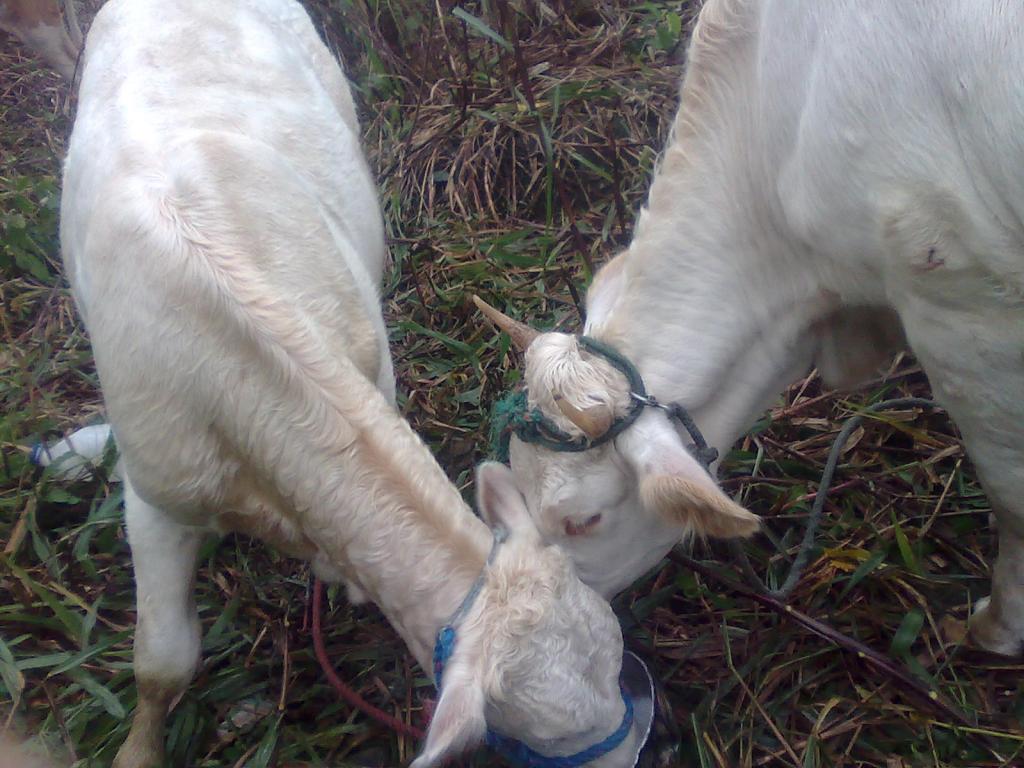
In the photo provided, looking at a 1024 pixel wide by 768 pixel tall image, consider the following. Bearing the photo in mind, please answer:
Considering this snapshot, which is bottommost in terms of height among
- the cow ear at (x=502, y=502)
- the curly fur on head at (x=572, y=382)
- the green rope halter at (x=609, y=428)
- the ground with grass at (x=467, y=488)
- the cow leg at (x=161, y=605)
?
the ground with grass at (x=467, y=488)

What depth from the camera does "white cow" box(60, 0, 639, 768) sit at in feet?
6.31

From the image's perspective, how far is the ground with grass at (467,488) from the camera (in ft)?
Answer: 8.98

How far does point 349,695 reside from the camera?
2.75m

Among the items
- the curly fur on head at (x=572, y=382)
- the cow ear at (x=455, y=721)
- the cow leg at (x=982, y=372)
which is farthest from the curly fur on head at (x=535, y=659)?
the cow leg at (x=982, y=372)

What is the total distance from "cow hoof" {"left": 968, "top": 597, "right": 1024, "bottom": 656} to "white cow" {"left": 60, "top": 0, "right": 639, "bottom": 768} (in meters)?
1.28

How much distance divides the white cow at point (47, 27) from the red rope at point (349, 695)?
142 inches

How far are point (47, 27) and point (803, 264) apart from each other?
14.6 ft

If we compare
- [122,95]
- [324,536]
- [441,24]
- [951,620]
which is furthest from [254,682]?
[441,24]

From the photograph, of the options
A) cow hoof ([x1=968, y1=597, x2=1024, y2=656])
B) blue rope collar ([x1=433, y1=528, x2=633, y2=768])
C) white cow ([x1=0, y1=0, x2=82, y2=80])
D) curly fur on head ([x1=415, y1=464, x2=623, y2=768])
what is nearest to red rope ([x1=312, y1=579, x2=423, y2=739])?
blue rope collar ([x1=433, y1=528, x2=633, y2=768])

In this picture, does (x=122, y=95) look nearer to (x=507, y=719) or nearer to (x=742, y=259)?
(x=742, y=259)

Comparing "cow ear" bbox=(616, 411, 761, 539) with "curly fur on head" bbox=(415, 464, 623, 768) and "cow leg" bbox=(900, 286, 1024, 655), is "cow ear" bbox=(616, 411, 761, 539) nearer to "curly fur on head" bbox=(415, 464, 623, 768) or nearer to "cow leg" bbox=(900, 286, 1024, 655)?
"curly fur on head" bbox=(415, 464, 623, 768)

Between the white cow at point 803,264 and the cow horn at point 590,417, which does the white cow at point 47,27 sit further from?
the cow horn at point 590,417

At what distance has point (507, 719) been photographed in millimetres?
1889

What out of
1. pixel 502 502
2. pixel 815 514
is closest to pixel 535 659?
pixel 502 502
